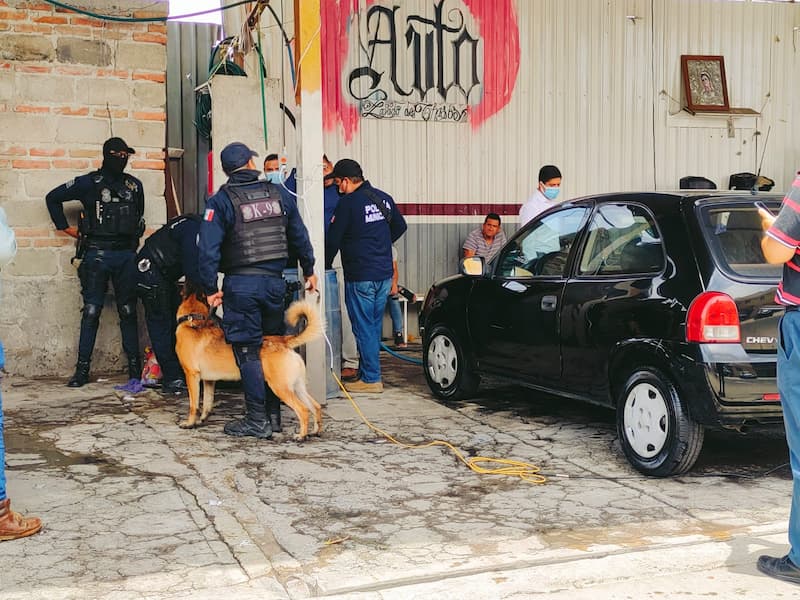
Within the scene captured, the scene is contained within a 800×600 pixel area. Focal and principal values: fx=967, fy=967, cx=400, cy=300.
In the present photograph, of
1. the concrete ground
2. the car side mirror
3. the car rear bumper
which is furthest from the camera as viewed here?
the car side mirror

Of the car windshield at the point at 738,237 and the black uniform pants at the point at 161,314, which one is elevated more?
the car windshield at the point at 738,237

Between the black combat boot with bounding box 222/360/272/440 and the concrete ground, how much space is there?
12 centimetres

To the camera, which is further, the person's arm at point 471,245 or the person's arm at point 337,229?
the person's arm at point 471,245

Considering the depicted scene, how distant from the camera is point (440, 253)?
39.0 ft

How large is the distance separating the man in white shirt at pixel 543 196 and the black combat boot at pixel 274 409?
3.50 metres

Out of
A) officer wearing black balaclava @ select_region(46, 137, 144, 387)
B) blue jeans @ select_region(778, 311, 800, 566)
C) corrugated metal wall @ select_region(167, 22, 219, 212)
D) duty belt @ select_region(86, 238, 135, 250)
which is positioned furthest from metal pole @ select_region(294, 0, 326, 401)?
corrugated metal wall @ select_region(167, 22, 219, 212)

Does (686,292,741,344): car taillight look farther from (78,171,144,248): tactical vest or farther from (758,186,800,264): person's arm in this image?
(78,171,144,248): tactical vest

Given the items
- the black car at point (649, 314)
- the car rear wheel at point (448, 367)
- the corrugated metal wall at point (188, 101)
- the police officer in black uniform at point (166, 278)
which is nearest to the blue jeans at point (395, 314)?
the corrugated metal wall at point (188, 101)

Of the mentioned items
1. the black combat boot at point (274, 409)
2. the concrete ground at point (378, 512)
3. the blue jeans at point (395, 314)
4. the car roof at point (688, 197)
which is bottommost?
the concrete ground at point (378, 512)

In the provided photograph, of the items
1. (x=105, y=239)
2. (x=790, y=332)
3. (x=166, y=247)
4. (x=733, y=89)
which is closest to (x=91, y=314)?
(x=105, y=239)

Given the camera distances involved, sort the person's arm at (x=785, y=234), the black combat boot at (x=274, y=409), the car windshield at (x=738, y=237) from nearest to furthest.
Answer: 1. the person's arm at (x=785, y=234)
2. the car windshield at (x=738, y=237)
3. the black combat boot at (x=274, y=409)

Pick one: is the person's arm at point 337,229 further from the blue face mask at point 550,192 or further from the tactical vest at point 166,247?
the blue face mask at point 550,192

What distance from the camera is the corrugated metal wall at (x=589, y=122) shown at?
11688 millimetres

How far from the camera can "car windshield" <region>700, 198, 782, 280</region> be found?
211 inches
